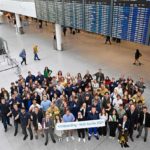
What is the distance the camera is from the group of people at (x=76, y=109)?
6410 mm

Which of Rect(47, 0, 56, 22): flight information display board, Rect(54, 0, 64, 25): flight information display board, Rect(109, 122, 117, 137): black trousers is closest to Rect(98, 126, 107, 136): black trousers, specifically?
Rect(109, 122, 117, 137): black trousers

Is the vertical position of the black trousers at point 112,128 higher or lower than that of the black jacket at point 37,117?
lower

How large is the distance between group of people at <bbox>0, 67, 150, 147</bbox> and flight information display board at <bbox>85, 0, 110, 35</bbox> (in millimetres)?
3133

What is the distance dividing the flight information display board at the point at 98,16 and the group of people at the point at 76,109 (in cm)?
313

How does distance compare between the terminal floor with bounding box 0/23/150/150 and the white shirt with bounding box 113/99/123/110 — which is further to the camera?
the white shirt with bounding box 113/99/123/110

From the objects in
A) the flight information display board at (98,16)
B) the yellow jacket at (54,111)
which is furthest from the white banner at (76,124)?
the flight information display board at (98,16)

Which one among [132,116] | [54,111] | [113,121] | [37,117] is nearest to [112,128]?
[113,121]

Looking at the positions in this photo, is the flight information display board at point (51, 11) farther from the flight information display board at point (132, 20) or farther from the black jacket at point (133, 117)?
the black jacket at point (133, 117)

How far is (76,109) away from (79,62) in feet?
22.7

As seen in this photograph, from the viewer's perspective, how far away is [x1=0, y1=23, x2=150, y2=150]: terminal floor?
664cm

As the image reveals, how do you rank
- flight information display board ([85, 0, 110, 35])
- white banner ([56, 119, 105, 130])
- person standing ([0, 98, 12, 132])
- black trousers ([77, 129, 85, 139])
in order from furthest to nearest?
flight information display board ([85, 0, 110, 35]), person standing ([0, 98, 12, 132]), black trousers ([77, 129, 85, 139]), white banner ([56, 119, 105, 130])

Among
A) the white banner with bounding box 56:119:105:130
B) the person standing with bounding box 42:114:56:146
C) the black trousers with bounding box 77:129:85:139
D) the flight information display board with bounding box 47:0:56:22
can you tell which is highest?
the flight information display board with bounding box 47:0:56:22

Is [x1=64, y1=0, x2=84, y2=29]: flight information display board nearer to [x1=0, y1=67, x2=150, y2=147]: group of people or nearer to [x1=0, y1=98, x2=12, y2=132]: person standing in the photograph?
[x1=0, y1=67, x2=150, y2=147]: group of people

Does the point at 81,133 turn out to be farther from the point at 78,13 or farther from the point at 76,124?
the point at 78,13
